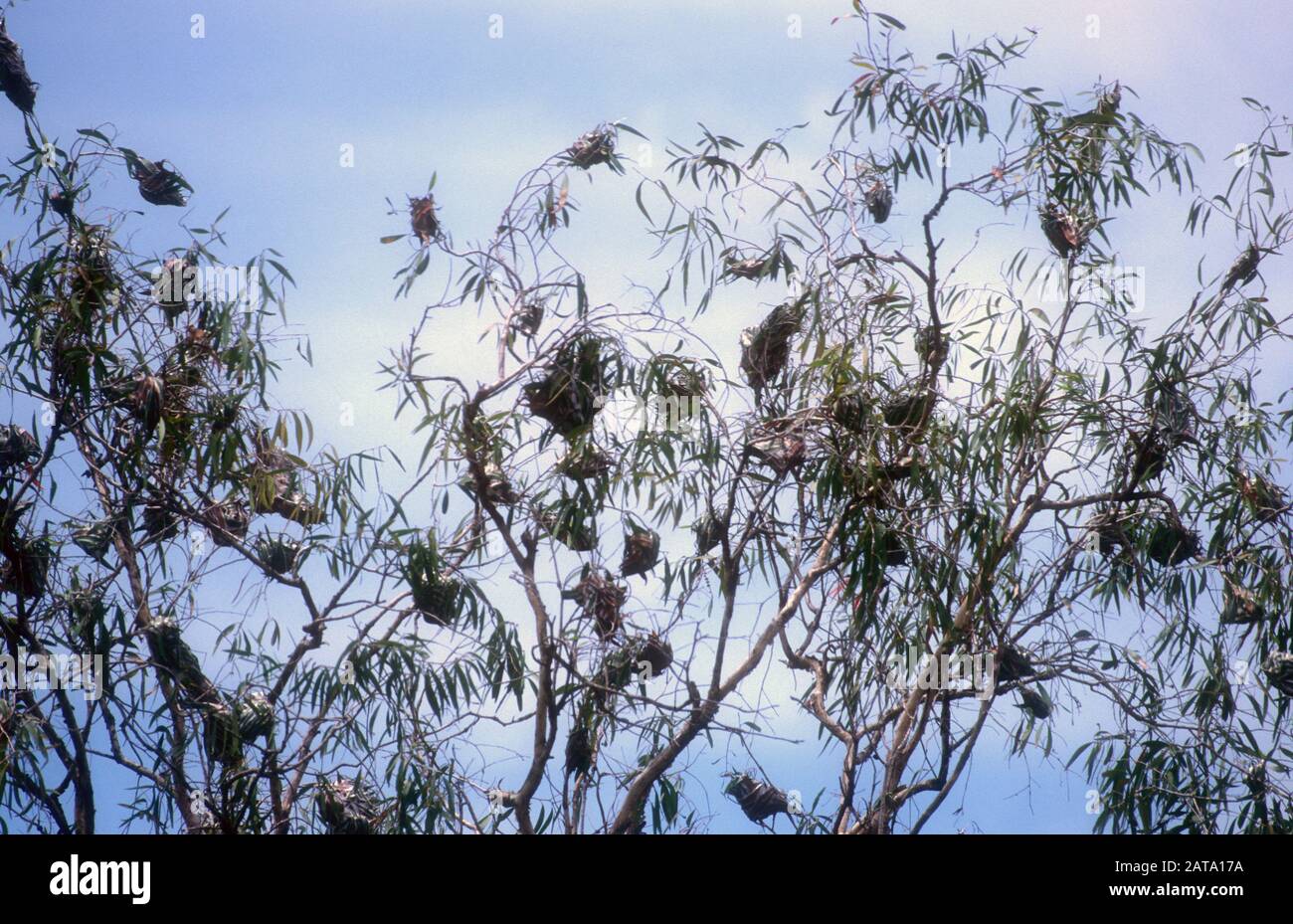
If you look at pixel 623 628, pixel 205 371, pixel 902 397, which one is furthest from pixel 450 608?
pixel 902 397

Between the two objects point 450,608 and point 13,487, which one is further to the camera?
point 13,487

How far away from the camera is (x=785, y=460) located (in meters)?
2.81

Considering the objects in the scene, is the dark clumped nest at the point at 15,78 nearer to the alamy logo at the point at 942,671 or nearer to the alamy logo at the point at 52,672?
the alamy logo at the point at 52,672

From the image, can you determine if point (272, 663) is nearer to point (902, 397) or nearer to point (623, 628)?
point (623, 628)

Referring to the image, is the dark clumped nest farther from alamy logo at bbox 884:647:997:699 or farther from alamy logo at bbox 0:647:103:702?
alamy logo at bbox 884:647:997:699
